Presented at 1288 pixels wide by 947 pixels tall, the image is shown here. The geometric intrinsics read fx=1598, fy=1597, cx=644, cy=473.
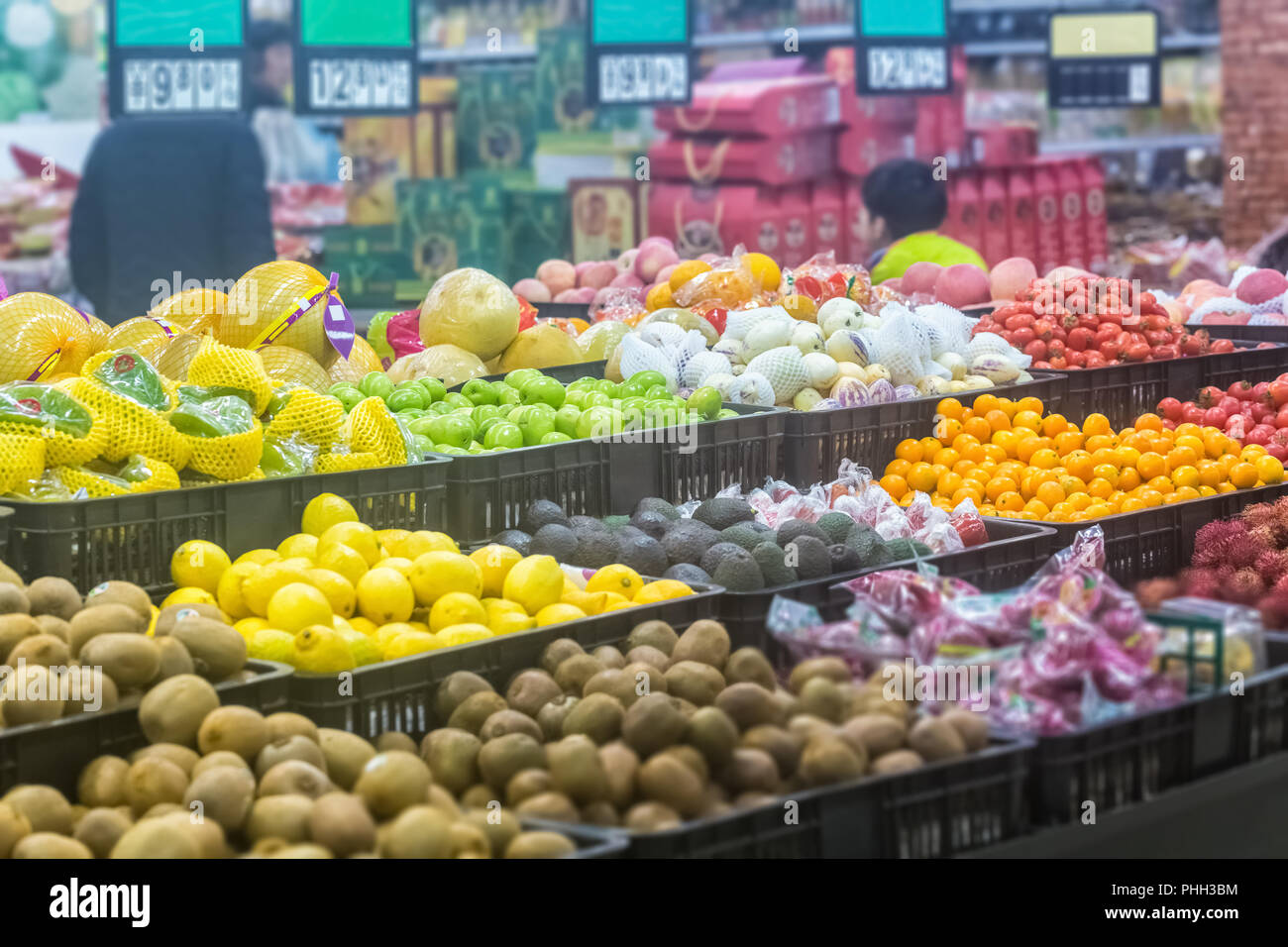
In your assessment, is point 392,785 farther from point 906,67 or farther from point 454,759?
point 906,67

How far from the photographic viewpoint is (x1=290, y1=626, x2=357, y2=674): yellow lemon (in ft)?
7.73

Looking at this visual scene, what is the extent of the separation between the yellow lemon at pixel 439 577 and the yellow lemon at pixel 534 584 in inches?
2.8

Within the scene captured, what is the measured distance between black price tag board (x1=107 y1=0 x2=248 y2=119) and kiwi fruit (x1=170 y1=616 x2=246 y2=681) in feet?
14.1

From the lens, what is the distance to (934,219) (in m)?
7.95

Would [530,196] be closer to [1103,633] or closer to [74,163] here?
[74,163]

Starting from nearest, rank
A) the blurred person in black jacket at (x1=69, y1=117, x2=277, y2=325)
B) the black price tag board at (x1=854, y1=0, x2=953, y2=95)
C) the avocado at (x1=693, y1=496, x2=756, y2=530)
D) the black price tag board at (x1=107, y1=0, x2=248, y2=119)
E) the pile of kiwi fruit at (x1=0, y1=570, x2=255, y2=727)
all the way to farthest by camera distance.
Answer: the pile of kiwi fruit at (x1=0, y1=570, x2=255, y2=727)
the avocado at (x1=693, y1=496, x2=756, y2=530)
the black price tag board at (x1=107, y1=0, x2=248, y2=119)
the blurred person in black jacket at (x1=69, y1=117, x2=277, y2=325)
the black price tag board at (x1=854, y1=0, x2=953, y2=95)

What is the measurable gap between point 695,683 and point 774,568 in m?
0.63

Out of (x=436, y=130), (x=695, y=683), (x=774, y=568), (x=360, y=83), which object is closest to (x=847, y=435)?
(x=774, y=568)

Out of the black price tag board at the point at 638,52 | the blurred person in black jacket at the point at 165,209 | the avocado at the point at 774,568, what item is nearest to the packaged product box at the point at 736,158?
the black price tag board at the point at 638,52

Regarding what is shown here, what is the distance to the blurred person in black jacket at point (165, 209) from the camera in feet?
21.7

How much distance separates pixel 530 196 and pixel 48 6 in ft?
8.25

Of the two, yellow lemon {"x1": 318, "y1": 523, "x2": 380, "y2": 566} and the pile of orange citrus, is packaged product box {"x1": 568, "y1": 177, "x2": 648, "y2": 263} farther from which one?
yellow lemon {"x1": 318, "y1": 523, "x2": 380, "y2": 566}

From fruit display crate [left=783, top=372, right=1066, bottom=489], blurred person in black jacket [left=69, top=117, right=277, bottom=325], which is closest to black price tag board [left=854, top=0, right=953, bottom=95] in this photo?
blurred person in black jacket [left=69, top=117, right=277, bottom=325]

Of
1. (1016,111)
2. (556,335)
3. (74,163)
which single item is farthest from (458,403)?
(1016,111)
